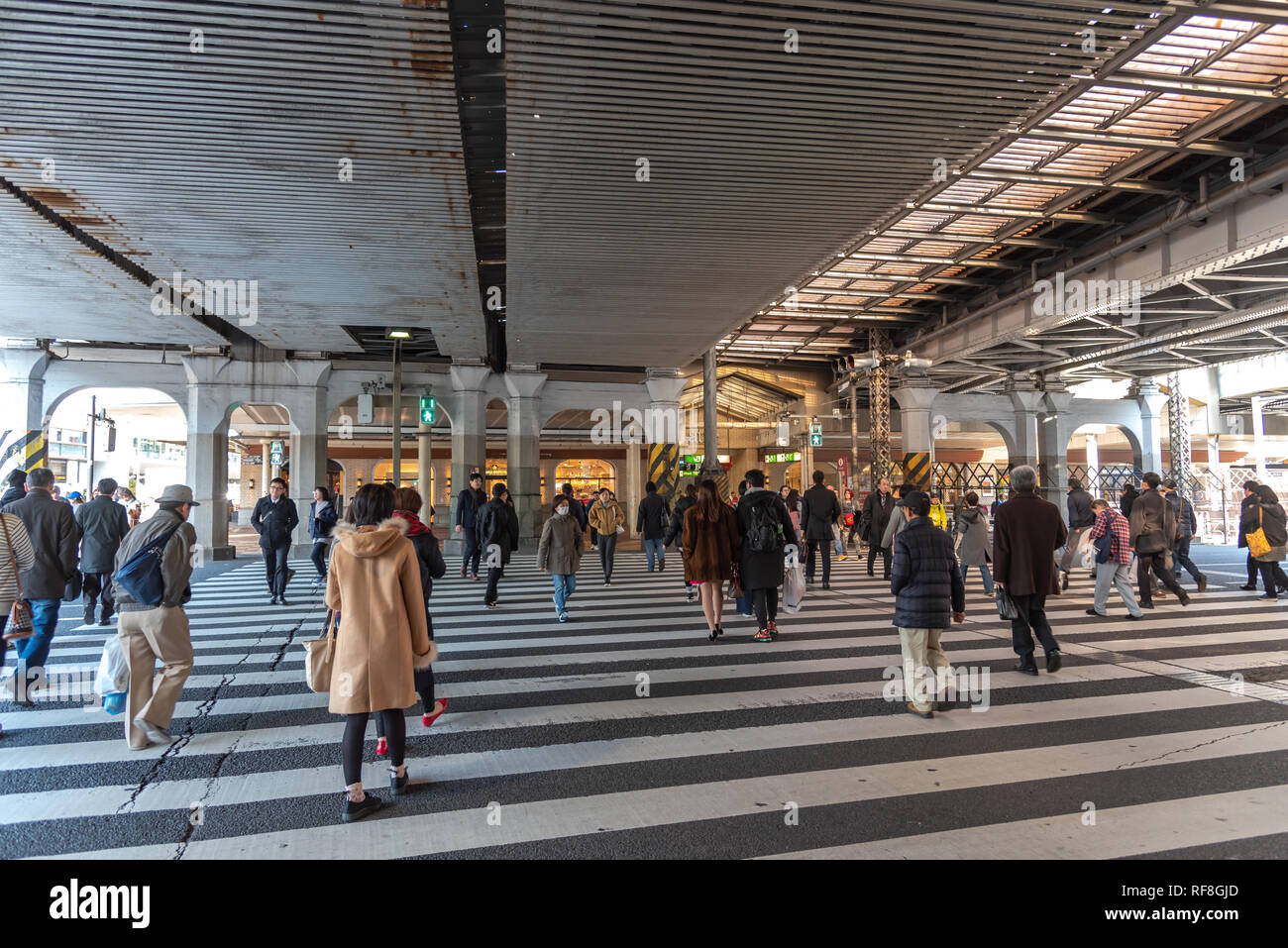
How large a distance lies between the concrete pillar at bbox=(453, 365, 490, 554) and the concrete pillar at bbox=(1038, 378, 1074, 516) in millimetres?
22801

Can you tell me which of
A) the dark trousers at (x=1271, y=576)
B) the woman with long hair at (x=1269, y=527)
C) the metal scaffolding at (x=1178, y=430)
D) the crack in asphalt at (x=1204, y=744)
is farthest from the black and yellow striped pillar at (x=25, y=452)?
the metal scaffolding at (x=1178, y=430)

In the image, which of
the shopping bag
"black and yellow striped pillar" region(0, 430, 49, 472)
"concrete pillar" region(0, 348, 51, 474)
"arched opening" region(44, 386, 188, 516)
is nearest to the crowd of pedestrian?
the shopping bag

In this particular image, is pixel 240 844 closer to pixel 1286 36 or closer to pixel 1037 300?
pixel 1286 36

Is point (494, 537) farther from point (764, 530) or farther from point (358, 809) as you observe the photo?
point (358, 809)

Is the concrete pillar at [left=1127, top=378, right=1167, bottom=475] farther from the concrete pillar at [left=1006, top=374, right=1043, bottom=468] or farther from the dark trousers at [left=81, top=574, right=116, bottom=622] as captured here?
the dark trousers at [left=81, top=574, right=116, bottom=622]

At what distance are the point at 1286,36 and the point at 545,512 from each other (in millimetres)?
31133

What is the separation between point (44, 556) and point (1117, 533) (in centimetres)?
1274

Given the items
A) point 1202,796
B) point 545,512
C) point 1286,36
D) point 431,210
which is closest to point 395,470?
point 431,210

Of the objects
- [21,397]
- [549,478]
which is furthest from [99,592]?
[549,478]

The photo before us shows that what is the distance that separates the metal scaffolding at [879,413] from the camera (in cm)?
2214

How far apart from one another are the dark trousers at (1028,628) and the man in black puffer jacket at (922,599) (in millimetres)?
1580

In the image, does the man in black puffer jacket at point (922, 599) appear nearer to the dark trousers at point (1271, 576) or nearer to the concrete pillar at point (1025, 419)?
the dark trousers at point (1271, 576)
